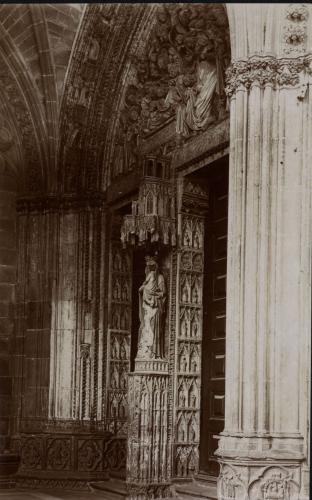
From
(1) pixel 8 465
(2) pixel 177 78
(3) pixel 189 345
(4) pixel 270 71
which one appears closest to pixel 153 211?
(3) pixel 189 345

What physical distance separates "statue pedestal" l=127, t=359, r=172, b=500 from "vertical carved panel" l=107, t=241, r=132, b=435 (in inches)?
90.8

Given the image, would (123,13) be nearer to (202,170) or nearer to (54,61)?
(54,61)

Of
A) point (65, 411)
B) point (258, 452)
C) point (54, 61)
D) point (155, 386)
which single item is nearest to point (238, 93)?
point (258, 452)

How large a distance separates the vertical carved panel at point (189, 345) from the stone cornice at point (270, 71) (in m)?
3.65

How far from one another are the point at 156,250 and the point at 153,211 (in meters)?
0.59

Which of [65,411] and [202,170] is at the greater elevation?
[202,170]

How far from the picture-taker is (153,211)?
1298 centimetres

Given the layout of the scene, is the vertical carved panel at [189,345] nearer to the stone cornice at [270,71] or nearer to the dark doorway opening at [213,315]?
the dark doorway opening at [213,315]

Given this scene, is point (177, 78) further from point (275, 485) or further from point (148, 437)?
point (275, 485)

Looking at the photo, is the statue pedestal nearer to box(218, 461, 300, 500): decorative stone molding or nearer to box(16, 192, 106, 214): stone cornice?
box(218, 461, 300, 500): decorative stone molding

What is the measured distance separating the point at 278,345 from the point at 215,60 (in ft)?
16.1

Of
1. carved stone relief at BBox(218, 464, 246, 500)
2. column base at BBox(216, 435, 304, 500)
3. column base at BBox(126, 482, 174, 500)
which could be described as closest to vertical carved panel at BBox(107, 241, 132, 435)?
column base at BBox(126, 482, 174, 500)

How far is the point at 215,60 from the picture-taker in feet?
Result: 42.0

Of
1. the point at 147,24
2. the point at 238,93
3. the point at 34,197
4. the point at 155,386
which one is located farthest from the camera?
the point at 34,197
